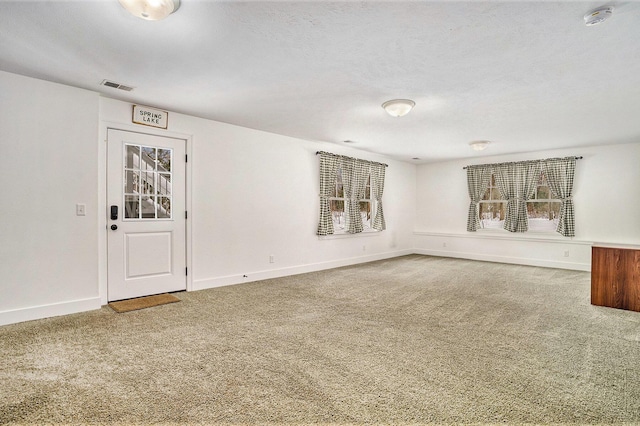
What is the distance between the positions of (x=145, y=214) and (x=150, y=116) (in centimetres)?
123

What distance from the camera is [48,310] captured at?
3223 mm

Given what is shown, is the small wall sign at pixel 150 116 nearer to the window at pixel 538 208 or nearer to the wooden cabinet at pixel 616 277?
the wooden cabinet at pixel 616 277

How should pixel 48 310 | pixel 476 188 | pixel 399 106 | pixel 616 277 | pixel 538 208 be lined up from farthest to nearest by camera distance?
pixel 476 188, pixel 538 208, pixel 616 277, pixel 399 106, pixel 48 310

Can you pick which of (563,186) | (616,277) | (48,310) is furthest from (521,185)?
(48,310)

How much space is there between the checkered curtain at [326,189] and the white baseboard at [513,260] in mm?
3462

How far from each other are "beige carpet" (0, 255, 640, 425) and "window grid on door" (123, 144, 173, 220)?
1.21 meters

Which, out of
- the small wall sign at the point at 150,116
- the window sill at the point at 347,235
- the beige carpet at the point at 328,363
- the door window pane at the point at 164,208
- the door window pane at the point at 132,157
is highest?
the small wall sign at the point at 150,116

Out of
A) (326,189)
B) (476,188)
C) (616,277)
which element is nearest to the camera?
(616,277)

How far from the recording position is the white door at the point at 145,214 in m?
3.76

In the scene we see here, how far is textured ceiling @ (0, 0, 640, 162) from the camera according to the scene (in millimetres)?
2092

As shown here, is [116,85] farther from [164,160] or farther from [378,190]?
[378,190]

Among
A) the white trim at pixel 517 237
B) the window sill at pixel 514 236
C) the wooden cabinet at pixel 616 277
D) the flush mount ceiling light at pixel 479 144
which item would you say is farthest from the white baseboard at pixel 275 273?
the wooden cabinet at pixel 616 277

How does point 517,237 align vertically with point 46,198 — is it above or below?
below

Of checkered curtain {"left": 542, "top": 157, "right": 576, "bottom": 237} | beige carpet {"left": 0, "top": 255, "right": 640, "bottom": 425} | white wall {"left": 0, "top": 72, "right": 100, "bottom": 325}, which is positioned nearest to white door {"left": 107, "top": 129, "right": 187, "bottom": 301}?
white wall {"left": 0, "top": 72, "right": 100, "bottom": 325}
